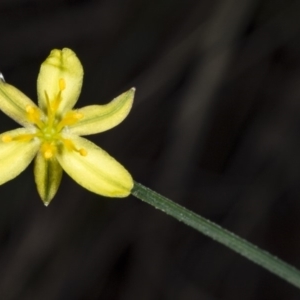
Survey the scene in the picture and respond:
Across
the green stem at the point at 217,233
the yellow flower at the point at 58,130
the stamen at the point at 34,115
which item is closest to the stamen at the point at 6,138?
the yellow flower at the point at 58,130

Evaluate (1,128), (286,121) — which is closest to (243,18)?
(286,121)

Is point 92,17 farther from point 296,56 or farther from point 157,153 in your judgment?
point 296,56

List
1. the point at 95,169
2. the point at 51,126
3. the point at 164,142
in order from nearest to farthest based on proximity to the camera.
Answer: the point at 95,169, the point at 51,126, the point at 164,142

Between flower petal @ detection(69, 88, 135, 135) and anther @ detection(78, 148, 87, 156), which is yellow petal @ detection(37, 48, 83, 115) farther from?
anther @ detection(78, 148, 87, 156)

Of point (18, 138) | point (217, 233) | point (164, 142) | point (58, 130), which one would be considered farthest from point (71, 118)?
point (164, 142)

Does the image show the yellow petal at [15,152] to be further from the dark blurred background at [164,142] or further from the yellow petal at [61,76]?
the dark blurred background at [164,142]

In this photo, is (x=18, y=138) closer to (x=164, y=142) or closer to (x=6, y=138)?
(x=6, y=138)

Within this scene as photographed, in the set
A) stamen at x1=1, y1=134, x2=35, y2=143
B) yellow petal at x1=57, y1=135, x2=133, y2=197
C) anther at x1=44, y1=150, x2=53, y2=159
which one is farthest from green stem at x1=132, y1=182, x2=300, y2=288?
stamen at x1=1, y1=134, x2=35, y2=143

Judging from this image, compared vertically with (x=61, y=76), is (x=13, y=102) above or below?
below
